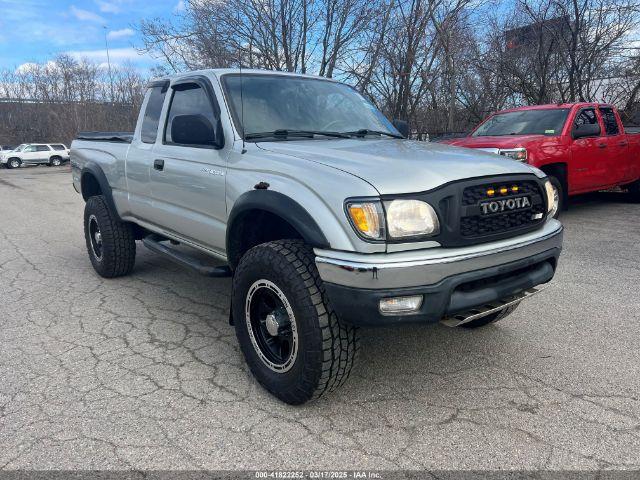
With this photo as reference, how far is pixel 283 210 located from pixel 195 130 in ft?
3.43

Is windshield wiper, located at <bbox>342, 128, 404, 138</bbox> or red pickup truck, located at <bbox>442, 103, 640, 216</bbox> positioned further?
red pickup truck, located at <bbox>442, 103, 640, 216</bbox>

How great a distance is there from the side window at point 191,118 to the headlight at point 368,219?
1.36m

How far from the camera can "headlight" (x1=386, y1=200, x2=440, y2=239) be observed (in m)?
2.36

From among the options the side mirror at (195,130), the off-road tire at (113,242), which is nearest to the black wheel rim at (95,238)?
the off-road tire at (113,242)

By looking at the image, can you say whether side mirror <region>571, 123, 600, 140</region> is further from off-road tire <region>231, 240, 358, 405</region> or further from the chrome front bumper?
off-road tire <region>231, 240, 358, 405</region>

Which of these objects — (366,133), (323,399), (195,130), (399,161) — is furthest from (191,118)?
(323,399)

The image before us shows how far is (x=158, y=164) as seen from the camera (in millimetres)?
3967

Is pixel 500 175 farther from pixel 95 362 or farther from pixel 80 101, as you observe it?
pixel 80 101

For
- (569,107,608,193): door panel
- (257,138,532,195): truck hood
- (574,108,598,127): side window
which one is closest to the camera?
(257,138,532,195): truck hood

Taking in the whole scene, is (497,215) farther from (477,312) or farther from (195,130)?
(195,130)

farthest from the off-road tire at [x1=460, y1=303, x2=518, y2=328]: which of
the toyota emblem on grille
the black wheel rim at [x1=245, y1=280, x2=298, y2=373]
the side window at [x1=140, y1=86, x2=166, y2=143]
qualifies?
the side window at [x1=140, y1=86, x2=166, y2=143]

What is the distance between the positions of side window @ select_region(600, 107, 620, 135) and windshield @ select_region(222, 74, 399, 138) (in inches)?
243

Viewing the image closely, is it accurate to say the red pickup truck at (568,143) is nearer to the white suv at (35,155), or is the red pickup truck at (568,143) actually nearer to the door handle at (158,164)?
the door handle at (158,164)

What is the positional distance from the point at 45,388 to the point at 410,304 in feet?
7.27
